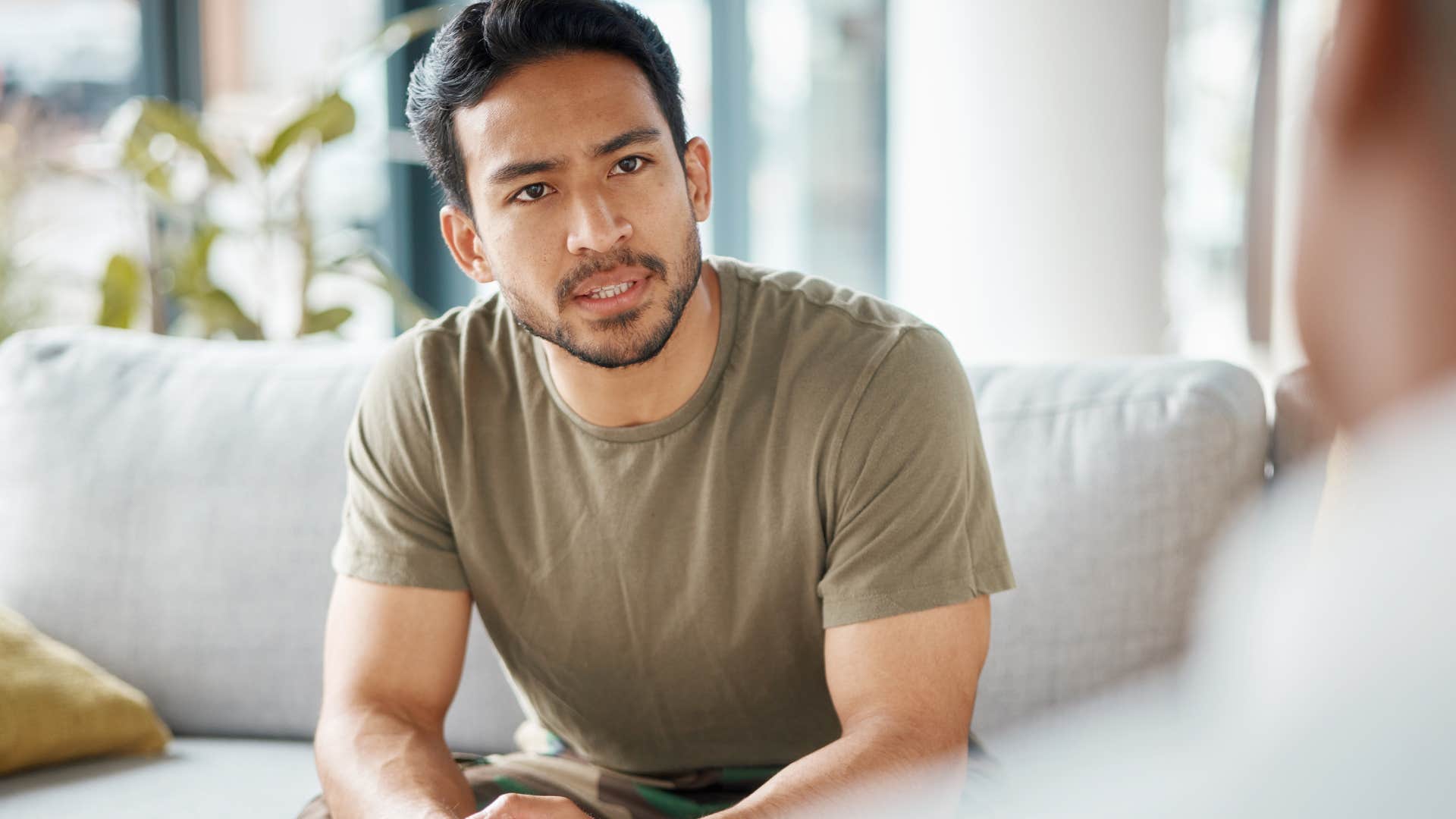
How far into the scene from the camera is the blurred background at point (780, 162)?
8.60ft

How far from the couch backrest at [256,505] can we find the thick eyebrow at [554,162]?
56 centimetres

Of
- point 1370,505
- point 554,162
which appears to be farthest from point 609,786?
point 1370,505

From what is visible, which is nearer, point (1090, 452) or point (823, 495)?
point (823, 495)

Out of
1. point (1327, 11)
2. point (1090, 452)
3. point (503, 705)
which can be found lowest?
point (503, 705)

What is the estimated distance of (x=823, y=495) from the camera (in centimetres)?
138

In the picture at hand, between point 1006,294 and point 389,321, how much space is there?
7.61 feet

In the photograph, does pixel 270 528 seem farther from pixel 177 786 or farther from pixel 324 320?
pixel 324 320

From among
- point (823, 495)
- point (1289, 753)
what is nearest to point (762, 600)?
point (823, 495)

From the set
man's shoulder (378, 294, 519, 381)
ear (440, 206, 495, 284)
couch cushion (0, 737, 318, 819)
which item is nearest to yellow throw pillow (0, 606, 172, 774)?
couch cushion (0, 737, 318, 819)

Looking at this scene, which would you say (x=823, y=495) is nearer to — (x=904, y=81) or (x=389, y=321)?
(x=904, y=81)

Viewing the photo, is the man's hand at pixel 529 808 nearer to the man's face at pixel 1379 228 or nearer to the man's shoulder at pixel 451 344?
the man's shoulder at pixel 451 344

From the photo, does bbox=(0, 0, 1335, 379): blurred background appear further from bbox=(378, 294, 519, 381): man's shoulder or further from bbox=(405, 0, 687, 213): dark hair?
bbox=(378, 294, 519, 381): man's shoulder

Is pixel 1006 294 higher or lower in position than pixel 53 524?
higher

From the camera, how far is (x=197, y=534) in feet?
6.02
